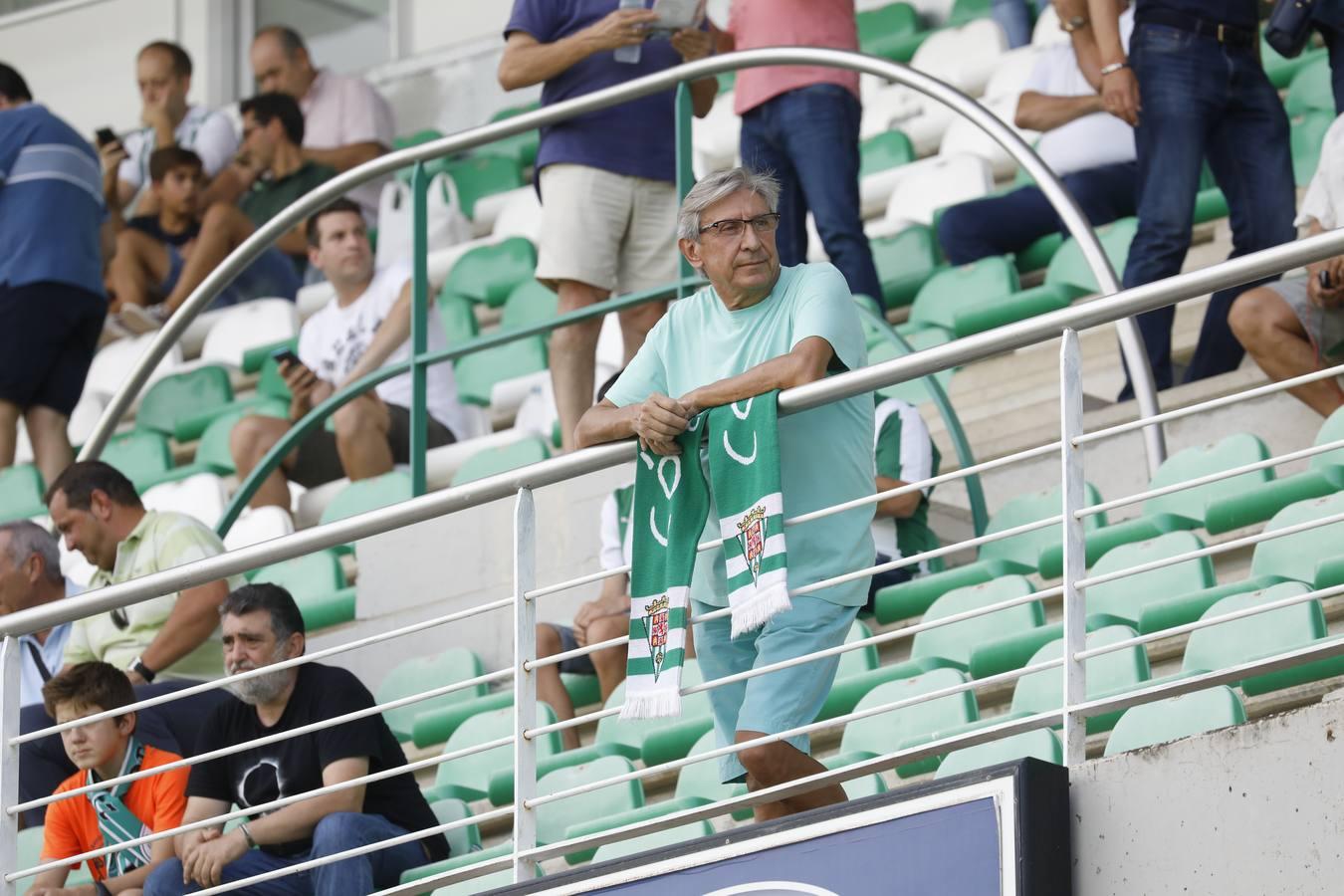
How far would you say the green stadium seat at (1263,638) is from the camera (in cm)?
468

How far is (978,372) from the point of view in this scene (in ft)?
24.1

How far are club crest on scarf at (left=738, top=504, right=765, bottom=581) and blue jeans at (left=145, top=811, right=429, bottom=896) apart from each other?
1135 mm

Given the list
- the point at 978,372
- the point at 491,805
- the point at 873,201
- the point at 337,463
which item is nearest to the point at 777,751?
the point at 491,805

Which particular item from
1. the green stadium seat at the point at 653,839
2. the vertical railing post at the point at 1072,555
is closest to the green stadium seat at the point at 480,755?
the green stadium seat at the point at 653,839

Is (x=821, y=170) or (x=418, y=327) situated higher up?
(x=821, y=170)

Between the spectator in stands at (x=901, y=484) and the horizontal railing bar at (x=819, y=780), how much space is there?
163cm

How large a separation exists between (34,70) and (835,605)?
9947mm

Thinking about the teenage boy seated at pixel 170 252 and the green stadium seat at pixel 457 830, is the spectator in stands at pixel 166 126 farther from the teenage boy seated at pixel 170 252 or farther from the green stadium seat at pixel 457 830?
the green stadium seat at pixel 457 830

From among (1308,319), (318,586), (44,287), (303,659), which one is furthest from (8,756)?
(44,287)

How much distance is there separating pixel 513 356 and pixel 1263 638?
4.20m

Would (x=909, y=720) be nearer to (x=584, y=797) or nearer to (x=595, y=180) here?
(x=584, y=797)

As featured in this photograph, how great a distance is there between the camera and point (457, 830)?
5.53 metres

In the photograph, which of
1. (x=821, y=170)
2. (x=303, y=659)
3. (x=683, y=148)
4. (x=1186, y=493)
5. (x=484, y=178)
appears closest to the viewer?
(x=303, y=659)

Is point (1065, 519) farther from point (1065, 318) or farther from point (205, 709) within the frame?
point (205, 709)
